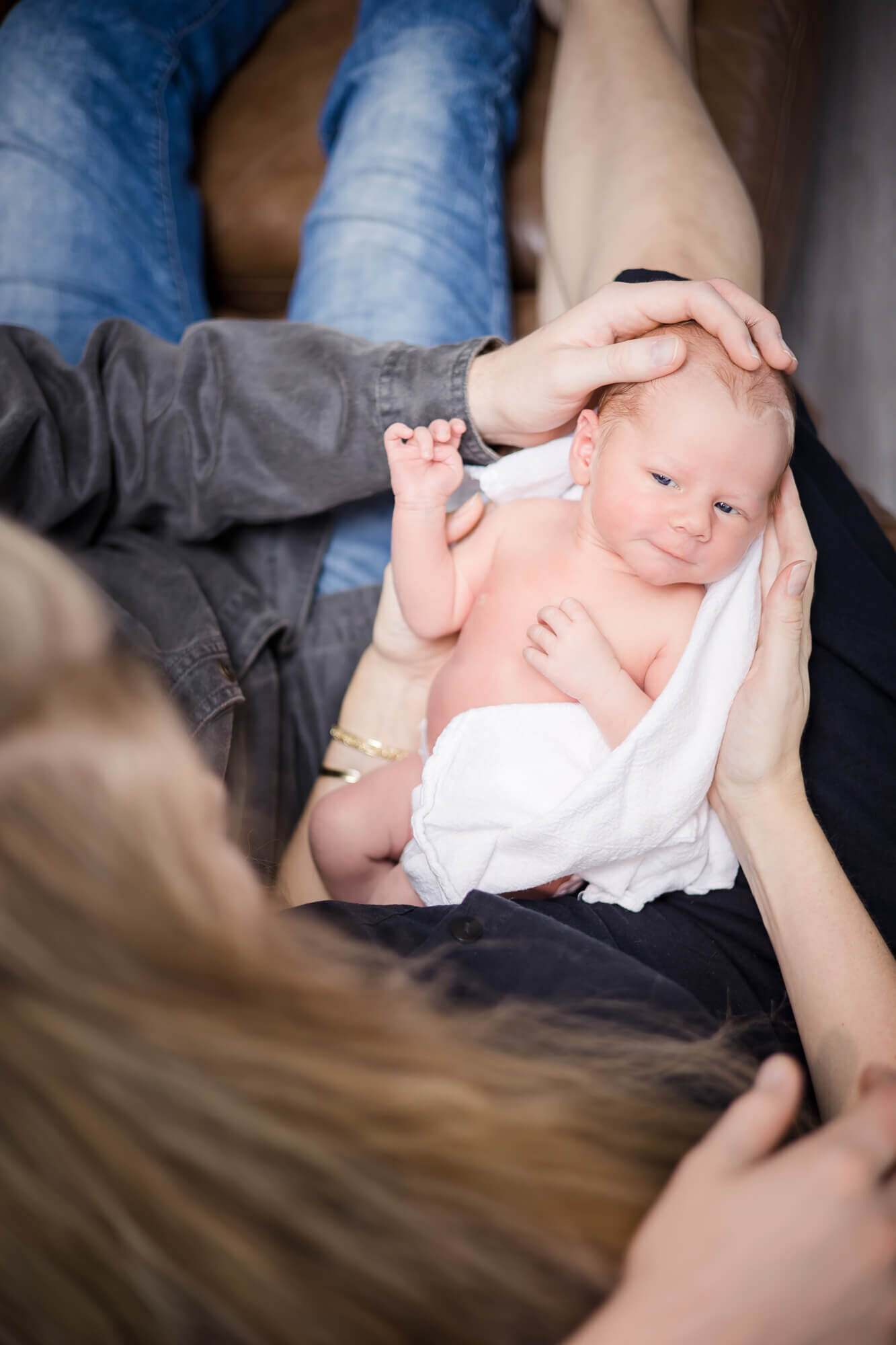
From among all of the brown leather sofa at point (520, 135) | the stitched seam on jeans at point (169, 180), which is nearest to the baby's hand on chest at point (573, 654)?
the brown leather sofa at point (520, 135)

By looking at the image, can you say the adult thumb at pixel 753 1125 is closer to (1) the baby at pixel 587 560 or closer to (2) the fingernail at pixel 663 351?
(1) the baby at pixel 587 560

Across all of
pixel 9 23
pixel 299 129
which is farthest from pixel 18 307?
pixel 299 129

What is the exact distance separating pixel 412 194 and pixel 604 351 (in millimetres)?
769

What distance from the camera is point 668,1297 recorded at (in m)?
0.53

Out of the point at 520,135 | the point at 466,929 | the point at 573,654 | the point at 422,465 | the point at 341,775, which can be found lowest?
the point at 341,775

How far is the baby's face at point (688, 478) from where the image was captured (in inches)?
39.7

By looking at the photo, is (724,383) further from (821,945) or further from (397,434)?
(821,945)

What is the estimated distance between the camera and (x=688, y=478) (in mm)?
1027

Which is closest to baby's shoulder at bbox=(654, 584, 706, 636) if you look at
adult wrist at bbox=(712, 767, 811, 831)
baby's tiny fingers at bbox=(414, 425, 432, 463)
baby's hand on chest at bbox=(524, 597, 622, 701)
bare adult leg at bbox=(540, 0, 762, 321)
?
baby's hand on chest at bbox=(524, 597, 622, 701)

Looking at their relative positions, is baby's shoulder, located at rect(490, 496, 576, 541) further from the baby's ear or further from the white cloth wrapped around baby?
the white cloth wrapped around baby

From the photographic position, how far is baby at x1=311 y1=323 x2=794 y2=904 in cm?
102

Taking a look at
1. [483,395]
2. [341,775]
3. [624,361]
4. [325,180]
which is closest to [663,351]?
[624,361]

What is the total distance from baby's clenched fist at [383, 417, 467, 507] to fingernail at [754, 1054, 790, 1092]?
768 mm

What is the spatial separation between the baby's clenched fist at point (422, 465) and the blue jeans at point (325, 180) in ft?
1.11
